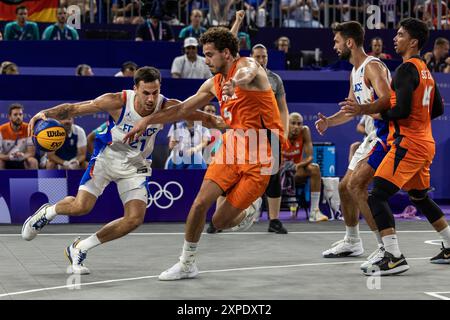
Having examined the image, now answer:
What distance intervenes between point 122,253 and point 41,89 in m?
5.64

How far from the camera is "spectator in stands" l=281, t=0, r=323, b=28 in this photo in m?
19.8

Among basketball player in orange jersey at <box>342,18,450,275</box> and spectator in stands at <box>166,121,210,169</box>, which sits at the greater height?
basketball player in orange jersey at <box>342,18,450,275</box>

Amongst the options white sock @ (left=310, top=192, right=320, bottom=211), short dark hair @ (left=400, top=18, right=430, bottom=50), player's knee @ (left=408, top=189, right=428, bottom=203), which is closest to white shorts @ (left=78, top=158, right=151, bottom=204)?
player's knee @ (left=408, top=189, right=428, bottom=203)

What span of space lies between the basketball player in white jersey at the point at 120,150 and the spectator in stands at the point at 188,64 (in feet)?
22.9

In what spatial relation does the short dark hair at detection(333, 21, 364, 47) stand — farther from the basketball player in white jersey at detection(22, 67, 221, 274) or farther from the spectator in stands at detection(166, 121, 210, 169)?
the spectator in stands at detection(166, 121, 210, 169)

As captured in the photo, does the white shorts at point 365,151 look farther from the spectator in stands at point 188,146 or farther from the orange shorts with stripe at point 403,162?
the spectator in stands at point 188,146

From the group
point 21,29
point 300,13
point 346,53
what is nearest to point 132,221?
point 346,53

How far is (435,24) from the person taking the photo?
67.2ft

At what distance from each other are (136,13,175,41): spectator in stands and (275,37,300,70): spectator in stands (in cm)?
204

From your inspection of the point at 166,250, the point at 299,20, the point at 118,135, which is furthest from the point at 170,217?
the point at 299,20

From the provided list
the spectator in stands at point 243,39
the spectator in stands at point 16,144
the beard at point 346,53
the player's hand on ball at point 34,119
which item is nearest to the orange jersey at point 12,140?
the spectator in stands at point 16,144

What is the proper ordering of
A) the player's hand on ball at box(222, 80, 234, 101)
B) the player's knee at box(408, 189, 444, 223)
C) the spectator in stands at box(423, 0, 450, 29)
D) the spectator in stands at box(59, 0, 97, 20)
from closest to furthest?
the player's hand on ball at box(222, 80, 234, 101) → the player's knee at box(408, 189, 444, 223) → the spectator in stands at box(59, 0, 97, 20) → the spectator in stands at box(423, 0, 450, 29)

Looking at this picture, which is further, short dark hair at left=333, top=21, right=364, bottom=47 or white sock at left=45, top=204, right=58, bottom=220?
short dark hair at left=333, top=21, right=364, bottom=47

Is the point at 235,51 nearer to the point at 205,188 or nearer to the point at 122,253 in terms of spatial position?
the point at 205,188
